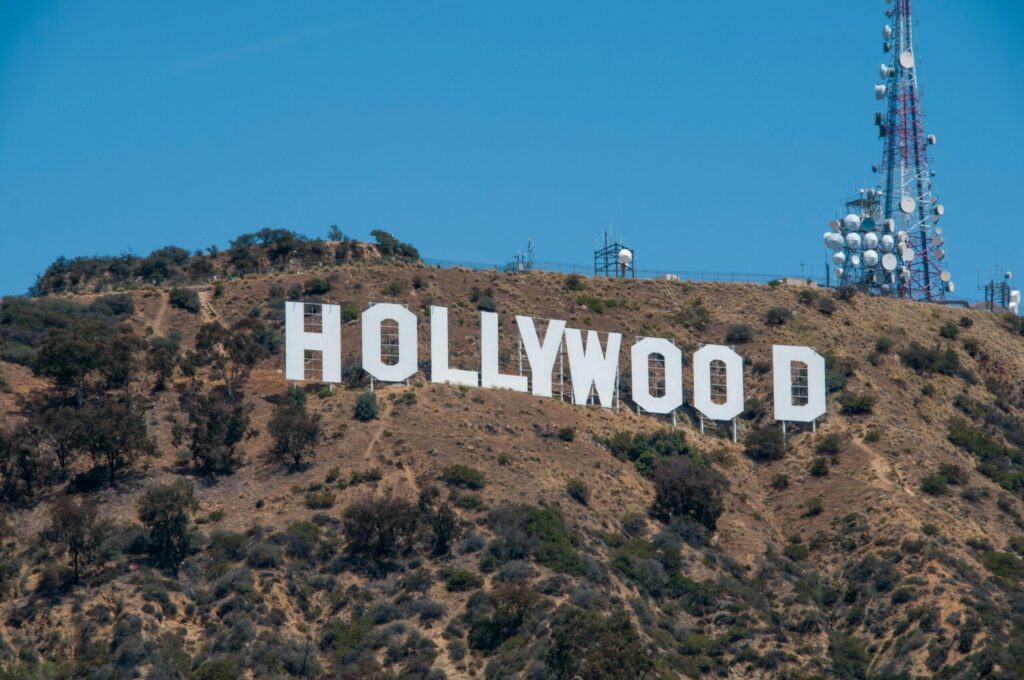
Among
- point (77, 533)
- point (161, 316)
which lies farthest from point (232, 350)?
point (77, 533)

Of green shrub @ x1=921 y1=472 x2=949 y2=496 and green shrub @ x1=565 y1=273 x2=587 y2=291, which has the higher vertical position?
green shrub @ x1=565 y1=273 x2=587 y2=291

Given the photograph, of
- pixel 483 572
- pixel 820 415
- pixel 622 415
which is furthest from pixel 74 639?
pixel 820 415

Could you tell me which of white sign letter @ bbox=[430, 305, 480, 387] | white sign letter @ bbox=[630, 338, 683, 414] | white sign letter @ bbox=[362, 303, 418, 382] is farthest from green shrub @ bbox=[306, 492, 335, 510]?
white sign letter @ bbox=[630, 338, 683, 414]

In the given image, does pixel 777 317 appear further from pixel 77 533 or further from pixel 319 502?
pixel 77 533

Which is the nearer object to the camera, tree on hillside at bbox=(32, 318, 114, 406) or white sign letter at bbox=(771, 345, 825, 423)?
tree on hillside at bbox=(32, 318, 114, 406)

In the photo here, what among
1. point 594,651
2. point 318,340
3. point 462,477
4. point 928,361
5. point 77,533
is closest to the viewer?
point 594,651

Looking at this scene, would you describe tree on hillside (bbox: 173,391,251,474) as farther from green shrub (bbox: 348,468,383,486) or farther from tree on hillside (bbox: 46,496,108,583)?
tree on hillside (bbox: 46,496,108,583)

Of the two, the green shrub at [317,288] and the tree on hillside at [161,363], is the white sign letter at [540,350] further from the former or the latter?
the tree on hillside at [161,363]
